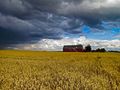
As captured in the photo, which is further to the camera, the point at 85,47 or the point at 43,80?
the point at 85,47

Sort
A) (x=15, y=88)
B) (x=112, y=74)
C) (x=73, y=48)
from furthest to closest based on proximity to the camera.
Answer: (x=73, y=48)
(x=112, y=74)
(x=15, y=88)

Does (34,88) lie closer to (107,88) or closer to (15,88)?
(15,88)

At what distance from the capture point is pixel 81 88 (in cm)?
1167

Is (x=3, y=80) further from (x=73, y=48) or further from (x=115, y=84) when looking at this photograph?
(x=73, y=48)

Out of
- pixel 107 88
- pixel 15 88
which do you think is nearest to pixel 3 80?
pixel 15 88

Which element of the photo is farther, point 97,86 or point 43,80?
point 43,80

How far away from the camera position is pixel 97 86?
39.7ft

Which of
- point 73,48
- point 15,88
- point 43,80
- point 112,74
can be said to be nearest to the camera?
point 15,88

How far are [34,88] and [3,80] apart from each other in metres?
2.26

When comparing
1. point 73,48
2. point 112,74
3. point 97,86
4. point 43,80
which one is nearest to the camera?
point 97,86

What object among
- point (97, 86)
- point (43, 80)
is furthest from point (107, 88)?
point (43, 80)

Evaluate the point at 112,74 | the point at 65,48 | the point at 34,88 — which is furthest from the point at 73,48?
the point at 34,88

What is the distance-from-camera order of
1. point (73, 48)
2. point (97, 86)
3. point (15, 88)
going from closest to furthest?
point (15, 88), point (97, 86), point (73, 48)

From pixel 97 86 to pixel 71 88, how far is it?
1356mm
